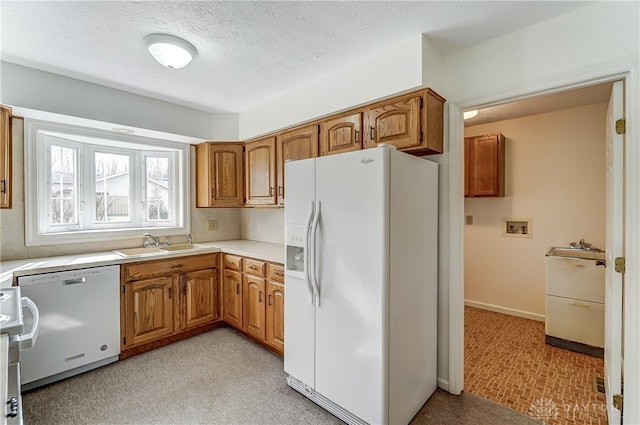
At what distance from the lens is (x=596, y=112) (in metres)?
3.15

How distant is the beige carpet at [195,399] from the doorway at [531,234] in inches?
17.3

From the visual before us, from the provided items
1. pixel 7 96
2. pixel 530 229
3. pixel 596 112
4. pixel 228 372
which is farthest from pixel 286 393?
pixel 596 112

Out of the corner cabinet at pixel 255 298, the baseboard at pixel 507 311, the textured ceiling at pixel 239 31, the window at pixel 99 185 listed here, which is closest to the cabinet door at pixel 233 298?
the corner cabinet at pixel 255 298

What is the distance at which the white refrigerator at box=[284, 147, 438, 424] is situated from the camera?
5.52ft

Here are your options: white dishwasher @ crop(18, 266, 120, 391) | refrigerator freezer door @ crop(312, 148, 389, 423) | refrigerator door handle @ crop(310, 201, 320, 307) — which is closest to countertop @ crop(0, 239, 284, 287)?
white dishwasher @ crop(18, 266, 120, 391)

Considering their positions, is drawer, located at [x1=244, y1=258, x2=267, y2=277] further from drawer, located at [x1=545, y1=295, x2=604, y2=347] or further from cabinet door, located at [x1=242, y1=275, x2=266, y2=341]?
drawer, located at [x1=545, y1=295, x2=604, y2=347]

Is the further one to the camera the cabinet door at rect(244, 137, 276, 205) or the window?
the cabinet door at rect(244, 137, 276, 205)

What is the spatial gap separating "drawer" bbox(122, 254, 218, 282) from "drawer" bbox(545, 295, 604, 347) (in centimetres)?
347

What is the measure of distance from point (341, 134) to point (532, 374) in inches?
98.6

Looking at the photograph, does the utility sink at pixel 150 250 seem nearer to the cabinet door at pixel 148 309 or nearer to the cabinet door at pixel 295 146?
the cabinet door at pixel 148 309

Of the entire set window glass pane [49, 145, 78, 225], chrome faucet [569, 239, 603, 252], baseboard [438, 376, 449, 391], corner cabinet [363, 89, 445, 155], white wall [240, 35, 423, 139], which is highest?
white wall [240, 35, 423, 139]

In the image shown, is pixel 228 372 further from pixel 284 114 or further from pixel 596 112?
pixel 596 112

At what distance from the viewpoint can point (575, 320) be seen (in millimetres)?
2830

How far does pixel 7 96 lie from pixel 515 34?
3.66 metres
